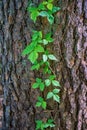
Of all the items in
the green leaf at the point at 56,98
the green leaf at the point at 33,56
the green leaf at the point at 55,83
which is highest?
the green leaf at the point at 33,56

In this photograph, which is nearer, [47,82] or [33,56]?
[33,56]

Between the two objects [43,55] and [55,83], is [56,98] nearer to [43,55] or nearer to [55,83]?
[55,83]

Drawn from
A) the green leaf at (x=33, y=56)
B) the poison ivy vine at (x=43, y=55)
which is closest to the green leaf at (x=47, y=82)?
the poison ivy vine at (x=43, y=55)

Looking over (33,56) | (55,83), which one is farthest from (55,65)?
(33,56)

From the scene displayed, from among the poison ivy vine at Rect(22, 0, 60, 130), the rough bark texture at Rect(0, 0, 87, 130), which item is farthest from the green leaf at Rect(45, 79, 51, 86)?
the rough bark texture at Rect(0, 0, 87, 130)

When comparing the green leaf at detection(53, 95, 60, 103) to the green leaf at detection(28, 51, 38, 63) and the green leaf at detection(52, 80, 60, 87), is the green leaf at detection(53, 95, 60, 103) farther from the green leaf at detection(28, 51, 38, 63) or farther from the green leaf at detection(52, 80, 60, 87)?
the green leaf at detection(28, 51, 38, 63)

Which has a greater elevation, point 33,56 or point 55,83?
point 33,56

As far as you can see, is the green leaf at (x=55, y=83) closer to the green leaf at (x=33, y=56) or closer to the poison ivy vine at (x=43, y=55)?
the poison ivy vine at (x=43, y=55)
